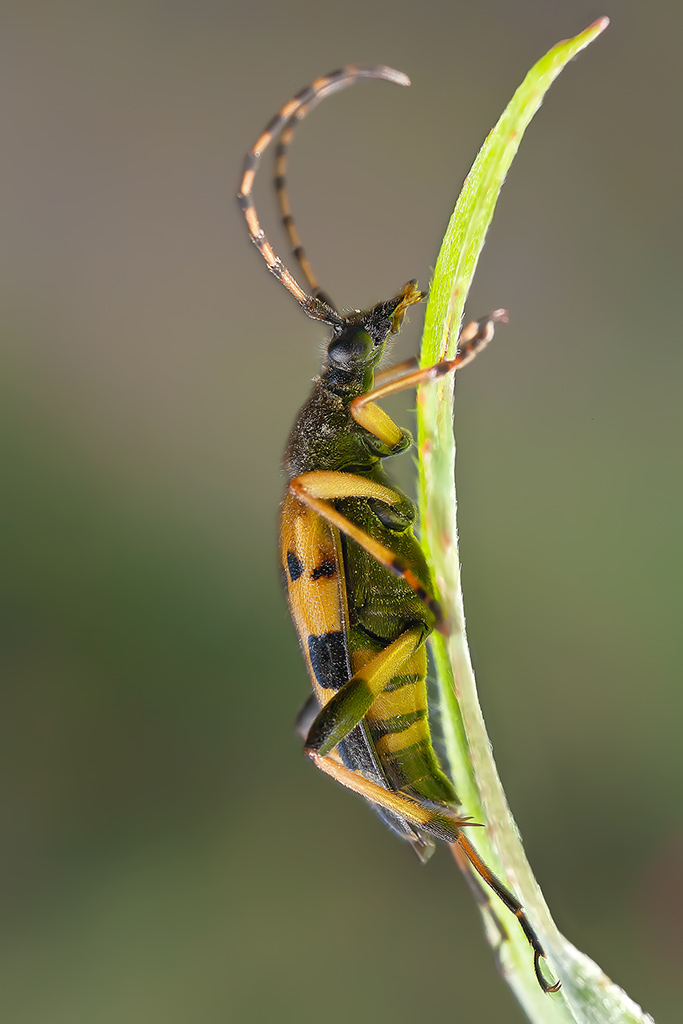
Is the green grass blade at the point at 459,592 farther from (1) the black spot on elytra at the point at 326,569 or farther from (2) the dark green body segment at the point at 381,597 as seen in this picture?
(1) the black spot on elytra at the point at 326,569

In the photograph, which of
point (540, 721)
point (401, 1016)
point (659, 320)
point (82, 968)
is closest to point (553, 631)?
point (540, 721)

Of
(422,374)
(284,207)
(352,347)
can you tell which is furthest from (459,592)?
(284,207)

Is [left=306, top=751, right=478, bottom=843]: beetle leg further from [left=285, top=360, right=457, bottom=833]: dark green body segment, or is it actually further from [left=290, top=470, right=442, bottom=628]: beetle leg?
[left=290, top=470, right=442, bottom=628]: beetle leg

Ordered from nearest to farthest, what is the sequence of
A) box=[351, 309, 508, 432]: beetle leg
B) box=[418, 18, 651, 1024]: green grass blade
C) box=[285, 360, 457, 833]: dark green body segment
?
box=[418, 18, 651, 1024]: green grass blade → box=[351, 309, 508, 432]: beetle leg → box=[285, 360, 457, 833]: dark green body segment

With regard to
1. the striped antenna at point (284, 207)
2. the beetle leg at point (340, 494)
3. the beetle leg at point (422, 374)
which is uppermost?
the striped antenna at point (284, 207)

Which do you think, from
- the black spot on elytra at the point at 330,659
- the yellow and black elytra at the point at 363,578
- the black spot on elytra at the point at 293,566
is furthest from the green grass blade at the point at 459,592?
the black spot on elytra at the point at 293,566

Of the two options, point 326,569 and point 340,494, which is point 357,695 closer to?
point 326,569

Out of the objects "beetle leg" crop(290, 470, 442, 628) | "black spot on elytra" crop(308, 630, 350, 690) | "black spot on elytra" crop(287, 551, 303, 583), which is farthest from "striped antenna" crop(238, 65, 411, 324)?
"black spot on elytra" crop(308, 630, 350, 690)
